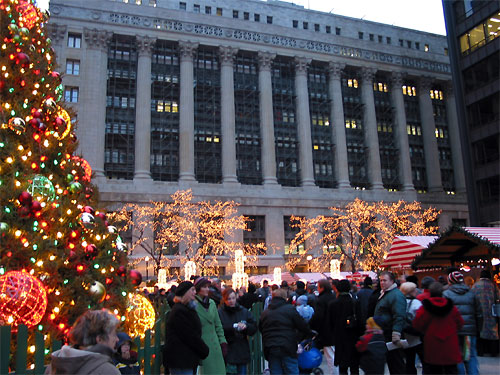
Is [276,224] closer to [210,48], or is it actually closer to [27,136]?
[210,48]

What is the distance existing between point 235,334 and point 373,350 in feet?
7.79

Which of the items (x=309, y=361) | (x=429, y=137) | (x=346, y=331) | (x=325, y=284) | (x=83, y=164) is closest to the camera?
(x=309, y=361)

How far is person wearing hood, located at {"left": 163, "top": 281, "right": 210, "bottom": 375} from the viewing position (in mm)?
6230

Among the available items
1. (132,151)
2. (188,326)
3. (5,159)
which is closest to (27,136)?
(5,159)

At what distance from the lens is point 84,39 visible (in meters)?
52.4

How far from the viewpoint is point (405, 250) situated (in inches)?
744

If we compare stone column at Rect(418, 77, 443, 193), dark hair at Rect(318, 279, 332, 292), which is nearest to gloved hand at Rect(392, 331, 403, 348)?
dark hair at Rect(318, 279, 332, 292)

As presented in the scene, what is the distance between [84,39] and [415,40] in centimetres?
4892

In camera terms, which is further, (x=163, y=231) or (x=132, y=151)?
(x=132, y=151)

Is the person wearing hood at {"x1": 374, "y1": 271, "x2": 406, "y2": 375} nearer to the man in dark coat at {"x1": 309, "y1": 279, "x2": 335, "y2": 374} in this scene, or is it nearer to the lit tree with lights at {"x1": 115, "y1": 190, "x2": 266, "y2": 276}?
the man in dark coat at {"x1": 309, "y1": 279, "x2": 335, "y2": 374}

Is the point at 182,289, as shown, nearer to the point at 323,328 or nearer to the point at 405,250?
the point at 323,328

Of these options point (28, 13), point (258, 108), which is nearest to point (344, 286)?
point (28, 13)

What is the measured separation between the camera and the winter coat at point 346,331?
27.5ft

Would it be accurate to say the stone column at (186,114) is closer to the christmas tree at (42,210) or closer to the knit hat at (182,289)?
the christmas tree at (42,210)
